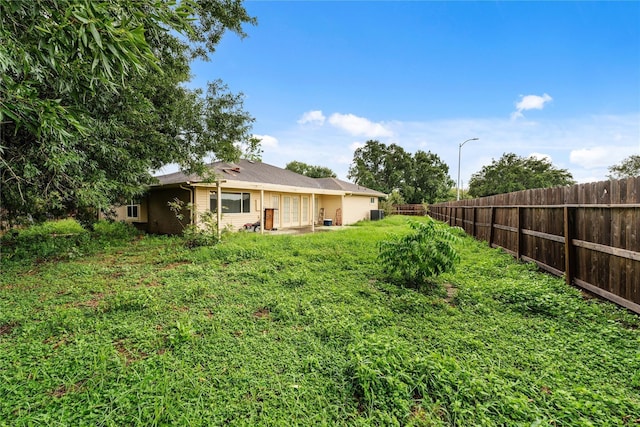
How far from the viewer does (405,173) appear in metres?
33.6

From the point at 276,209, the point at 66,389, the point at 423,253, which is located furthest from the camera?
the point at 276,209

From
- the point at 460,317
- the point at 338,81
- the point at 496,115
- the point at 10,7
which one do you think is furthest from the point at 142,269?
the point at 496,115

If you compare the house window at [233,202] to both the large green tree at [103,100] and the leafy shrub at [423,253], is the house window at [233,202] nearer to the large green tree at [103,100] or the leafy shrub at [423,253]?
the large green tree at [103,100]

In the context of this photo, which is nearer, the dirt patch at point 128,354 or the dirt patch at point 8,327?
the dirt patch at point 128,354

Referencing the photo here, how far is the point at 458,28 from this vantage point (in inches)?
374

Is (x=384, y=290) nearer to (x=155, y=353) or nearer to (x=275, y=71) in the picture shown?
(x=155, y=353)

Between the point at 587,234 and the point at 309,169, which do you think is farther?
the point at 309,169

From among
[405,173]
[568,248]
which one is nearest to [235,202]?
[568,248]

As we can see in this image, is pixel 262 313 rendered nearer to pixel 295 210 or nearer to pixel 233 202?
pixel 233 202

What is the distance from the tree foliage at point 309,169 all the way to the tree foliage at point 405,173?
496cm

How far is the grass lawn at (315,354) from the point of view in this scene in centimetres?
188

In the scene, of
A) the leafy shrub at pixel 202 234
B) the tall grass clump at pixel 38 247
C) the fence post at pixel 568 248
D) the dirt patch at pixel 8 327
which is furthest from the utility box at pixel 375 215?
the dirt patch at pixel 8 327

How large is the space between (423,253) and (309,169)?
3562 cm

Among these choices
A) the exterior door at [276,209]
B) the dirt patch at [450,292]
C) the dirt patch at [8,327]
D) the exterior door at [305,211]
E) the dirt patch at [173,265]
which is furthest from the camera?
the exterior door at [305,211]
